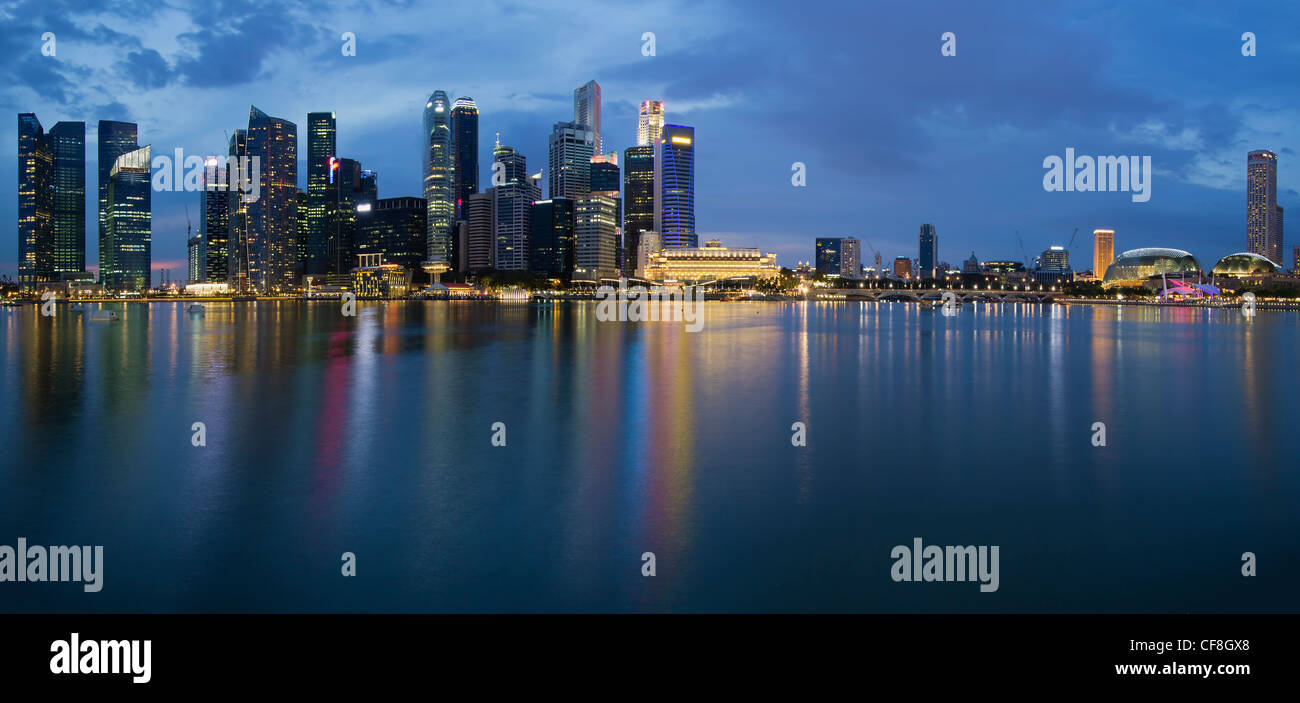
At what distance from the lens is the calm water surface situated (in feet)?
31.8

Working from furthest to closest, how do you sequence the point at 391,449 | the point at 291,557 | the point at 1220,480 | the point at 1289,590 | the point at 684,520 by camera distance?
the point at 391,449 → the point at 1220,480 → the point at 684,520 → the point at 291,557 → the point at 1289,590

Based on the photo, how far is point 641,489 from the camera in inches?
555

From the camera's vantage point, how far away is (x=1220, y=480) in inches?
600

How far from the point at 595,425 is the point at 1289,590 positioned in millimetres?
14338

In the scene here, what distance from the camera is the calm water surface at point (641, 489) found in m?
9.70

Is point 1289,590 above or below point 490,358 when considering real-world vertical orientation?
below

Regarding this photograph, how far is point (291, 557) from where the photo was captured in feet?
34.7

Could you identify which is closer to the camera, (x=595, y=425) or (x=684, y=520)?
(x=684, y=520)
